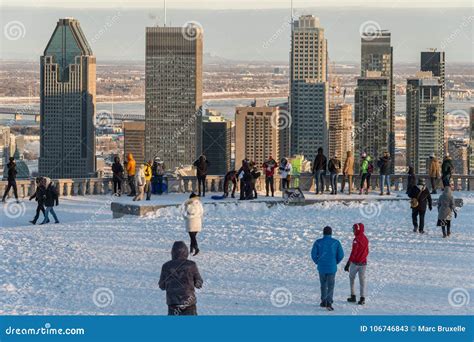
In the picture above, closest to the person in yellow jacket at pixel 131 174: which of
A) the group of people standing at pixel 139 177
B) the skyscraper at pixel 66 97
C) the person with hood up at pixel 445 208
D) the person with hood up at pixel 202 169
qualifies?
the group of people standing at pixel 139 177

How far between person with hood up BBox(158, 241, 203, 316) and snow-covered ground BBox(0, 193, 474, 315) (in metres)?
2.79

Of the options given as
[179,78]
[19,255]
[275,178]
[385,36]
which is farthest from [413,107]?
[19,255]

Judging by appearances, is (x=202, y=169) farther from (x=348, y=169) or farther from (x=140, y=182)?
(x=348, y=169)

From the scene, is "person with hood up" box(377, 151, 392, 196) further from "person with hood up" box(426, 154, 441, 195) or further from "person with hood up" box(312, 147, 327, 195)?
"person with hood up" box(312, 147, 327, 195)

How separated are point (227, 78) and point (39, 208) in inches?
6561

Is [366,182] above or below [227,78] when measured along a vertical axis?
below

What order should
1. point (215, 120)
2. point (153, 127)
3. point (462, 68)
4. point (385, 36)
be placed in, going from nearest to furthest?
point (215, 120)
point (153, 127)
point (385, 36)
point (462, 68)

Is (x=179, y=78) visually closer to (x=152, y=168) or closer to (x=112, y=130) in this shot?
(x=112, y=130)

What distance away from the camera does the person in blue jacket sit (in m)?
17.5

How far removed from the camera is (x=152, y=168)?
31.5m

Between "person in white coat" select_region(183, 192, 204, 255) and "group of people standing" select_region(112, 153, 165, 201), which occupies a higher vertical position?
"group of people standing" select_region(112, 153, 165, 201)

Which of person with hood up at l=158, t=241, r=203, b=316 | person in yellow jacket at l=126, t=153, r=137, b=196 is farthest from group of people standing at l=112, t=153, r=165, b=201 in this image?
person with hood up at l=158, t=241, r=203, b=316

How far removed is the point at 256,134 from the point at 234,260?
94775mm

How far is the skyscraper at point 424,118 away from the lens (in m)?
126
